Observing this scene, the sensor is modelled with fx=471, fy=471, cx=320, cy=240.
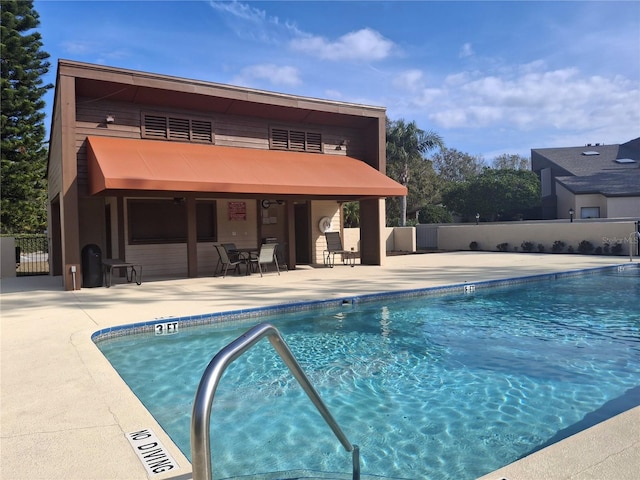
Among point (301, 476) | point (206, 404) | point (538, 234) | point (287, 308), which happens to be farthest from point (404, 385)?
point (538, 234)

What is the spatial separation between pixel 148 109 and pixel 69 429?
11.1 metres

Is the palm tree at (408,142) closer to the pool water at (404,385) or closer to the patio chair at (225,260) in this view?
the patio chair at (225,260)

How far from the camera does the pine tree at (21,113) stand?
21.4m

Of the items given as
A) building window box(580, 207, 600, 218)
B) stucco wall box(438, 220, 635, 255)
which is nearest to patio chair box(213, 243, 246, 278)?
stucco wall box(438, 220, 635, 255)

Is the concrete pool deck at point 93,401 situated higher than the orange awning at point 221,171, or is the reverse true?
the orange awning at point 221,171

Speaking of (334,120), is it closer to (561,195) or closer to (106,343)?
(106,343)

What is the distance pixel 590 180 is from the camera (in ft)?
108

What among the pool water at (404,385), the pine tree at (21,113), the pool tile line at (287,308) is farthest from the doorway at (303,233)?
the pine tree at (21,113)

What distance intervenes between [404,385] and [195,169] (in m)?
8.26

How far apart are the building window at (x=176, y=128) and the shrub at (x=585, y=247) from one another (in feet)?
53.6

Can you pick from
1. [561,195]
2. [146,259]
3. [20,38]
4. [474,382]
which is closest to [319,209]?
[146,259]

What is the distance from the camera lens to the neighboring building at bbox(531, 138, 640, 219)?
98.3 feet

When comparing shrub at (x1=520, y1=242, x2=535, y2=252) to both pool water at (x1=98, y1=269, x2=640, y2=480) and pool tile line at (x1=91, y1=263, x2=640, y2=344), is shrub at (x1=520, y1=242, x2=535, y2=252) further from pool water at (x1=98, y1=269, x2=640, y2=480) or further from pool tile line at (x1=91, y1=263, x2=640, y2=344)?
pool water at (x1=98, y1=269, x2=640, y2=480)

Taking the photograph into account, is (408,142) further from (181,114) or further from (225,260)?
(181,114)
